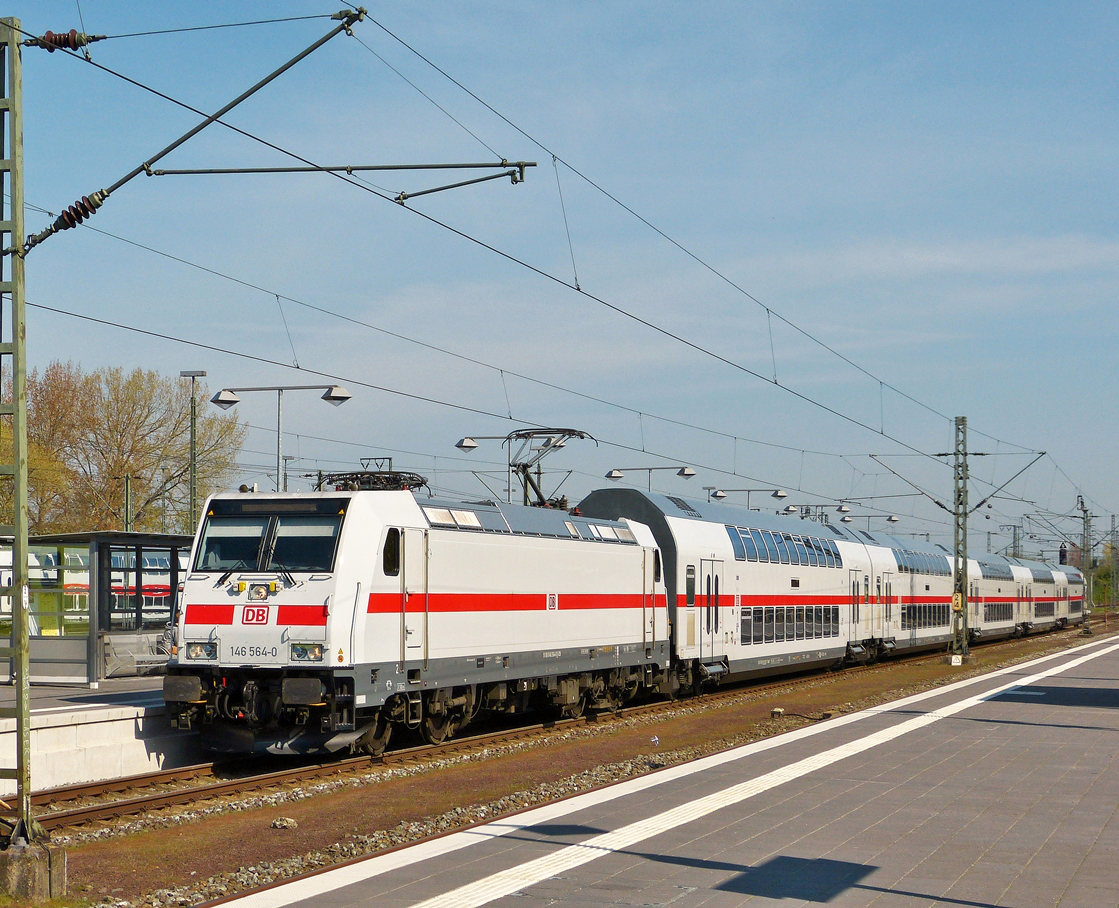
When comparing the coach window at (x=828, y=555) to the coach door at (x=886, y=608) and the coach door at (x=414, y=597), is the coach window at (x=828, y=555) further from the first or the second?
the coach door at (x=414, y=597)

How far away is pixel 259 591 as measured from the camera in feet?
51.2

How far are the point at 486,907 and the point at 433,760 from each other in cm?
914

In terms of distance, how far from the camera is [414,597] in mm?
16406

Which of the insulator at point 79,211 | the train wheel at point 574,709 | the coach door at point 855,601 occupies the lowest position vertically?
the train wheel at point 574,709

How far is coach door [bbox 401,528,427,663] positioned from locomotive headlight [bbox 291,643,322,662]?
138 cm

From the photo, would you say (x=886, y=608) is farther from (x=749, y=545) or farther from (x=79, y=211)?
(x=79, y=211)

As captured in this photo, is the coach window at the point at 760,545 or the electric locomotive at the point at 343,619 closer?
the electric locomotive at the point at 343,619

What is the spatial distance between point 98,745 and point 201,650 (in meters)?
1.66

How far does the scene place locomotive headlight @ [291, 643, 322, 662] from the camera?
49.5 feet

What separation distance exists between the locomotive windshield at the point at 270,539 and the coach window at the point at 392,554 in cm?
72

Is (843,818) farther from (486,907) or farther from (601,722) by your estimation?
(601,722)

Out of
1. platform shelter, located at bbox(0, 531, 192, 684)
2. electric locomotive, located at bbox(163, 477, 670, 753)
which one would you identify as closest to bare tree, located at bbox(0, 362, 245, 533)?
platform shelter, located at bbox(0, 531, 192, 684)

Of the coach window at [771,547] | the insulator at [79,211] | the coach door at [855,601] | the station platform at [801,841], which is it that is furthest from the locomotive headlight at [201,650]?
the coach door at [855,601]

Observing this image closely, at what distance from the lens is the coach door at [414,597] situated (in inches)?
638
